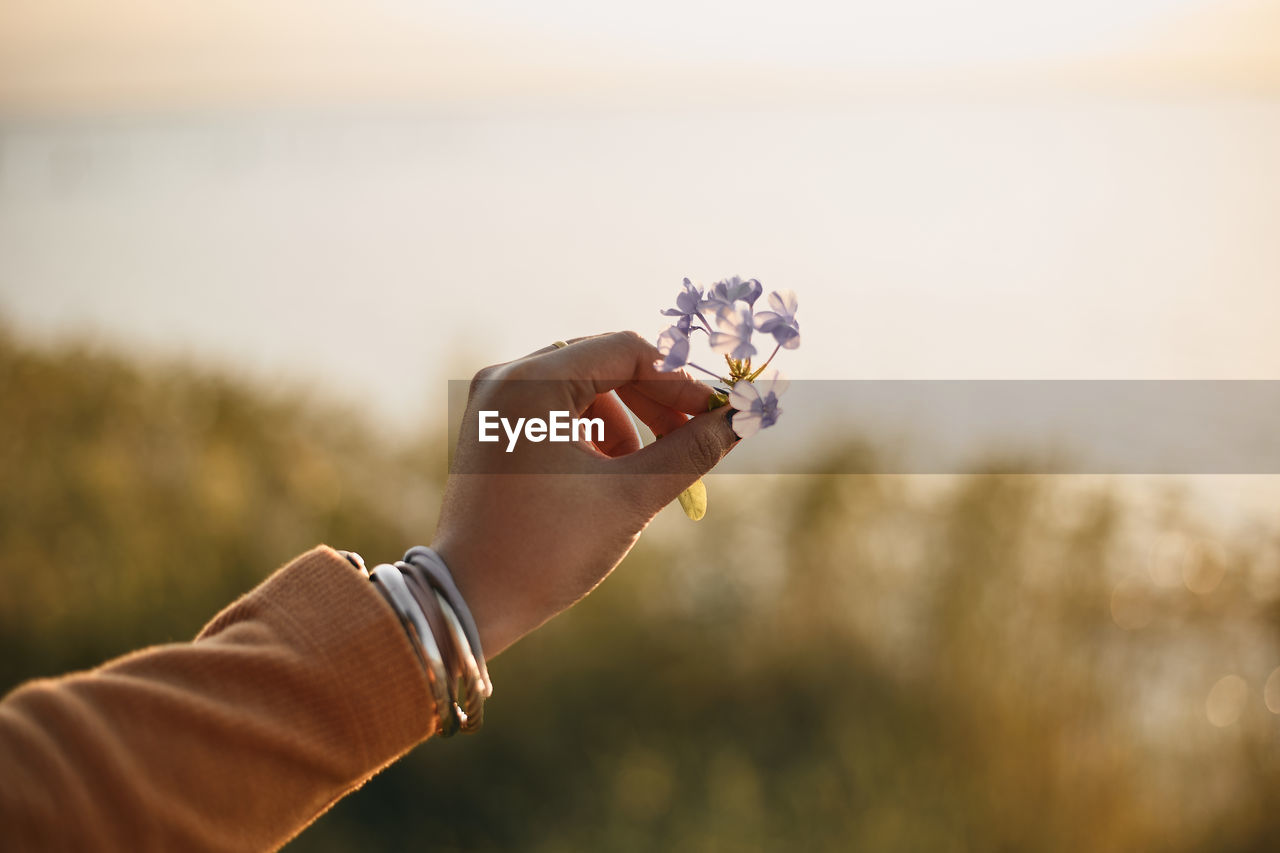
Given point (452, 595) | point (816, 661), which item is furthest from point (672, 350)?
point (816, 661)

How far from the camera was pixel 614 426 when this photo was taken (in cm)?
121

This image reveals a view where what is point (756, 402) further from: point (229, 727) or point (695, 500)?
point (229, 727)

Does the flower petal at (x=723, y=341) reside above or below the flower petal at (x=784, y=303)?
below

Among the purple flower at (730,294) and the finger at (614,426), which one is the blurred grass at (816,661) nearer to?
the finger at (614,426)

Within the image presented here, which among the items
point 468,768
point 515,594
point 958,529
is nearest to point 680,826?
point 468,768

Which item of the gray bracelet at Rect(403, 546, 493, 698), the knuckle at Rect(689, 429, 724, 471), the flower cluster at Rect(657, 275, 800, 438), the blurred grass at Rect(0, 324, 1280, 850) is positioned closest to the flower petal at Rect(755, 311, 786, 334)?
the flower cluster at Rect(657, 275, 800, 438)

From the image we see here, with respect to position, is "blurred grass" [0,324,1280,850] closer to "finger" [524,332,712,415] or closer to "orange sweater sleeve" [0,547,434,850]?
"finger" [524,332,712,415]

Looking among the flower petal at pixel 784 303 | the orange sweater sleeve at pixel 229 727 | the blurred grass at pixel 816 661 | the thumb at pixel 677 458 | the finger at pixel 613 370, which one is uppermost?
the flower petal at pixel 784 303

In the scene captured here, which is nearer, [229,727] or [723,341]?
[229,727]

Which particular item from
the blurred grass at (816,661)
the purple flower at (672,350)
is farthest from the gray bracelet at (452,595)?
the blurred grass at (816,661)

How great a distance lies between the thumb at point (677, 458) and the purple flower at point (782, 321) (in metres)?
0.10

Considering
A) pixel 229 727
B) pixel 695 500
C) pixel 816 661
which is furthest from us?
pixel 816 661

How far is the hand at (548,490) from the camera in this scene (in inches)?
37.6

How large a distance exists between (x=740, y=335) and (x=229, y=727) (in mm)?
623
